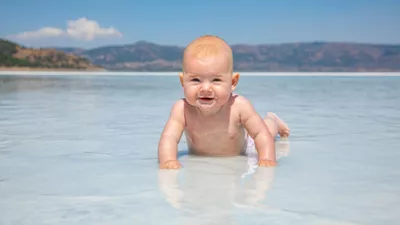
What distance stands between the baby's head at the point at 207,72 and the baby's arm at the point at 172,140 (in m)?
0.24

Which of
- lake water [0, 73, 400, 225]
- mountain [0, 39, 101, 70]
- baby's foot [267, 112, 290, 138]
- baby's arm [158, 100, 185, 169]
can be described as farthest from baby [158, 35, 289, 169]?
mountain [0, 39, 101, 70]

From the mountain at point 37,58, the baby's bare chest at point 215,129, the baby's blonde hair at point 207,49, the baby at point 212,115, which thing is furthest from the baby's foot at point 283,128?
the mountain at point 37,58

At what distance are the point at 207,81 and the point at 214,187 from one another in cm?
75

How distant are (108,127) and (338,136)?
210 cm

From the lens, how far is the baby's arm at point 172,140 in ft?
8.96

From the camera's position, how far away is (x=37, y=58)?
4694 cm

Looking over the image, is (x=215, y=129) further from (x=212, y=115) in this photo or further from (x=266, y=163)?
(x=266, y=163)

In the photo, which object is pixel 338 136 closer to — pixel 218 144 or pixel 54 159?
pixel 218 144

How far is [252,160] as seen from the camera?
296 cm

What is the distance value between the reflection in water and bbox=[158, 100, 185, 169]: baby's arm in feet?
0.29

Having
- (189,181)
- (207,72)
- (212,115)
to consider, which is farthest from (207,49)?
(189,181)

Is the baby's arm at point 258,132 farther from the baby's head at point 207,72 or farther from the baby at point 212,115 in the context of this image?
the baby's head at point 207,72

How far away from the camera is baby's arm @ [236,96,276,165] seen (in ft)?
9.41

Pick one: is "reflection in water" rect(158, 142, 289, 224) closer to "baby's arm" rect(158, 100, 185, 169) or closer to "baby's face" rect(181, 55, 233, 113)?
"baby's arm" rect(158, 100, 185, 169)
